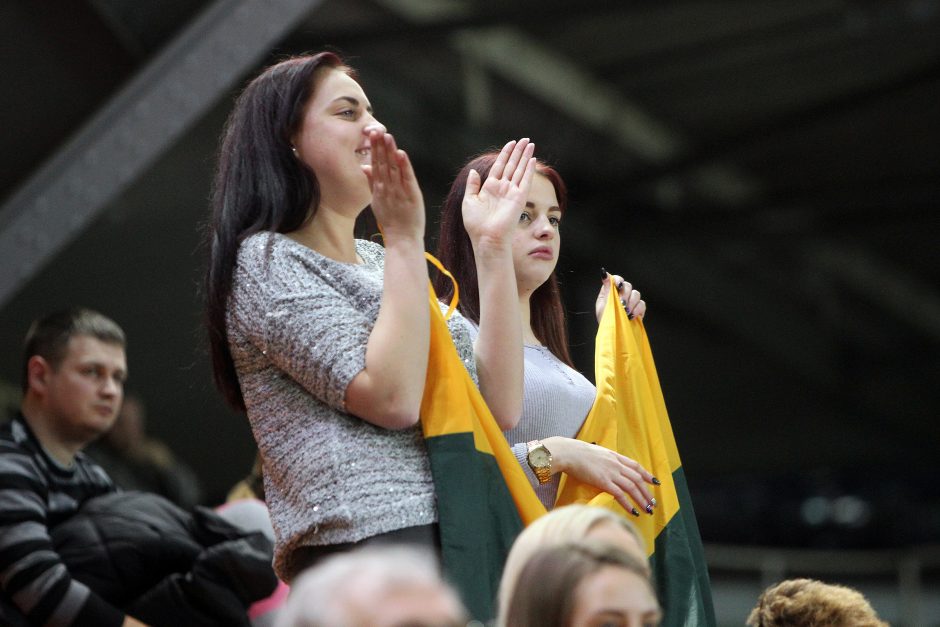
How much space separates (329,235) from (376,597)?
135 cm

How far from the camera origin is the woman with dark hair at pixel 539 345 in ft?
8.52

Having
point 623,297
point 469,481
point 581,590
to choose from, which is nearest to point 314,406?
point 469,481

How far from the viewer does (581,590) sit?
67.4 inches

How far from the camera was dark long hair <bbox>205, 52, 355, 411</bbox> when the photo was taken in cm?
244

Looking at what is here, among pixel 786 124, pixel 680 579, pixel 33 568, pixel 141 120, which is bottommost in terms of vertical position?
pixel 33 568

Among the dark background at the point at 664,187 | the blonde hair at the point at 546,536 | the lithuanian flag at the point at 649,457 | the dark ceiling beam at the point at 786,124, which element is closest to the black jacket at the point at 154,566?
the dark background at the point at 664,187

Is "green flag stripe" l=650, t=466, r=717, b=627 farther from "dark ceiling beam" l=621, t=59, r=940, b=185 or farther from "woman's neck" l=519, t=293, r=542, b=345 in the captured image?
"dark ceiling beam" l=621, t=59, r=940, b=185

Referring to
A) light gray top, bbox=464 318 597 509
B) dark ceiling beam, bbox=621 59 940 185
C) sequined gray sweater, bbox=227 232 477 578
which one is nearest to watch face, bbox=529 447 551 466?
light gray top, bbox=464 318 597 509

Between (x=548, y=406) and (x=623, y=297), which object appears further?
(x=623, y=297)

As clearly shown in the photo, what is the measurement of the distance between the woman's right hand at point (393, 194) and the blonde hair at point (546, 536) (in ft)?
2.18

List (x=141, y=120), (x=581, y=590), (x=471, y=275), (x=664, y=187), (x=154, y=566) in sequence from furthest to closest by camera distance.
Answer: (x=664, y=187) → (x=141, y=120) → (x=154, y=566) → (x=471, y=275) → (x=581, y=590)

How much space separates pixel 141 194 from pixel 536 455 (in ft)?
16.2

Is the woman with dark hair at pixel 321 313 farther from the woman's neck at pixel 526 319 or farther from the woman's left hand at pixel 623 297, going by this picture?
the woman's left hand at pixel 623 297

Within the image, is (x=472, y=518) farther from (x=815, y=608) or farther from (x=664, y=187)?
(x=664, y=187)
